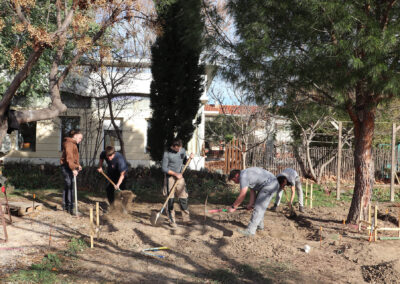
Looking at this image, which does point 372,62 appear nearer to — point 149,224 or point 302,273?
point 302,273

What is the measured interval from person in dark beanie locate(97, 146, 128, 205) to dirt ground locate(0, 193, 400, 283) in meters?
0.64

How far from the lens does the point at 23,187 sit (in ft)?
34.8

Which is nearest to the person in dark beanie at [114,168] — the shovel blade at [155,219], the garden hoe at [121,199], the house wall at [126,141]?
the garden hoe at [121,199]

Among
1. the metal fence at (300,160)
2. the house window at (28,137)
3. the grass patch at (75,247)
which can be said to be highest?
the house window at (28,137)

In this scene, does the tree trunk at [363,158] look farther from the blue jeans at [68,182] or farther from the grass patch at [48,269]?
the blue jeans at [68,182]

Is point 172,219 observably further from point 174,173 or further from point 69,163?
point 69,163

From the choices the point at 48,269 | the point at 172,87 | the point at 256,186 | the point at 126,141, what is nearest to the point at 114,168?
the point at 256,186

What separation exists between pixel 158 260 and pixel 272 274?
147cm

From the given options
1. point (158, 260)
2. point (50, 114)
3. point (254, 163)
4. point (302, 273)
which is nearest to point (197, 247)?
point (158, 260)

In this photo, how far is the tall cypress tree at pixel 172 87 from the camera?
10.1 m

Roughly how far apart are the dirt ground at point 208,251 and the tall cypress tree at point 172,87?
3655 millimetres

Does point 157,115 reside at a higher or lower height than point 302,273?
higher

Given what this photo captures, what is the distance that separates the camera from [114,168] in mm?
7344

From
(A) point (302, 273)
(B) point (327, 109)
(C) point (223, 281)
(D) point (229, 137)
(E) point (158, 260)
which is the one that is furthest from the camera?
(D) point (229, 137)
